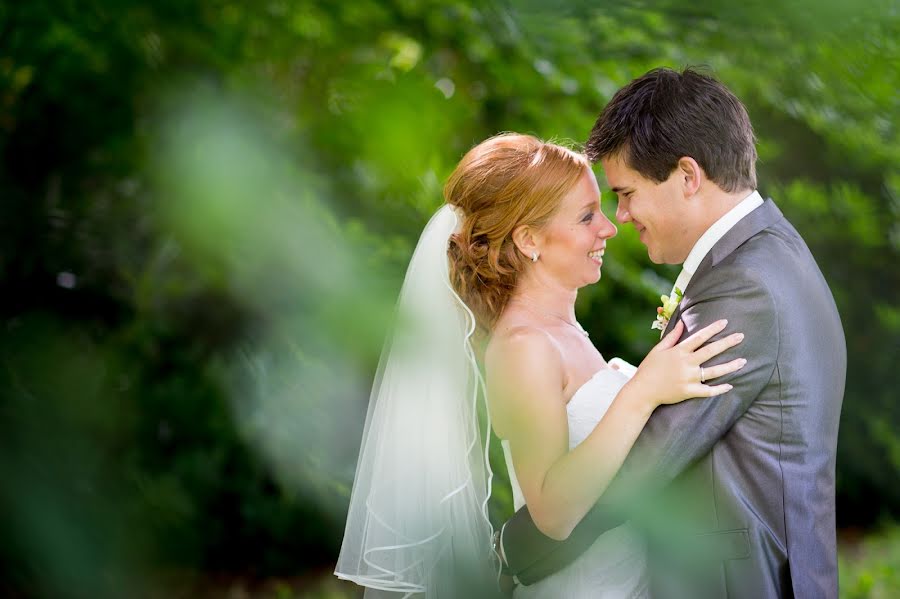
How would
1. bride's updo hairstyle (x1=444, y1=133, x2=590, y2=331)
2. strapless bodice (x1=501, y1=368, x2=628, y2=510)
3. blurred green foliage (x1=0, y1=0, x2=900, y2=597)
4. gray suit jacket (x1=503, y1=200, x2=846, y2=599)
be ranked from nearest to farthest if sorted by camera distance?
blurred green foliage (x1=0, y1=0, x2=900, y2=597), gray suit jacket (x1=503, y1=200, x2=846, y2=599), strapless bodice (x1=501, y1=368, x2=628, y2=510), bride's updo hairstyle (x1=444, y1=133, x2=590, y2=331)

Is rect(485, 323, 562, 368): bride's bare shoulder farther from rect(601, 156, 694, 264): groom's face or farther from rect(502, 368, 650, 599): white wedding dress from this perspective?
rect(601, 156, 694, 264): groom's face

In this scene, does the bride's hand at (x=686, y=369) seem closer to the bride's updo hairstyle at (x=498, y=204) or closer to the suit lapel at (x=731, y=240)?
the suit lapel at (x=731, y=240)

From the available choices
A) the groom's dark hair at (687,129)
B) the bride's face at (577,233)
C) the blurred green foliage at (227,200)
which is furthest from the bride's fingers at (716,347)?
the bride's face at (577,233)

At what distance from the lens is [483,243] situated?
2.73 metres

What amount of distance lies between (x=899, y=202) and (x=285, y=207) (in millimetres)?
3081

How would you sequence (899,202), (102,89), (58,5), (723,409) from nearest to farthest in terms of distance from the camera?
(58,5), (102,89), (723,409), (899,202)

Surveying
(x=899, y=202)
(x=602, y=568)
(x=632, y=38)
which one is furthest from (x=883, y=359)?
(x=632, y=38)

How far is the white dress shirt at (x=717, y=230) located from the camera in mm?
2264

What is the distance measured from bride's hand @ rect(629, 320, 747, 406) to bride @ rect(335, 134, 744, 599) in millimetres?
178

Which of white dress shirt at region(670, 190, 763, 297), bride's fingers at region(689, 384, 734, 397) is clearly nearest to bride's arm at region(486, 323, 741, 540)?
bride's fingers at region(689, 384, 734, 397)

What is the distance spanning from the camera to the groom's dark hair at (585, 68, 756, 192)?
2281 mm

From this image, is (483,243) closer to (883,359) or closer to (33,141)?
(33,141)

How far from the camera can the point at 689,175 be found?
2305 mm

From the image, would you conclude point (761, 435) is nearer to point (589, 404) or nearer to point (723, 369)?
point (723, 369)
